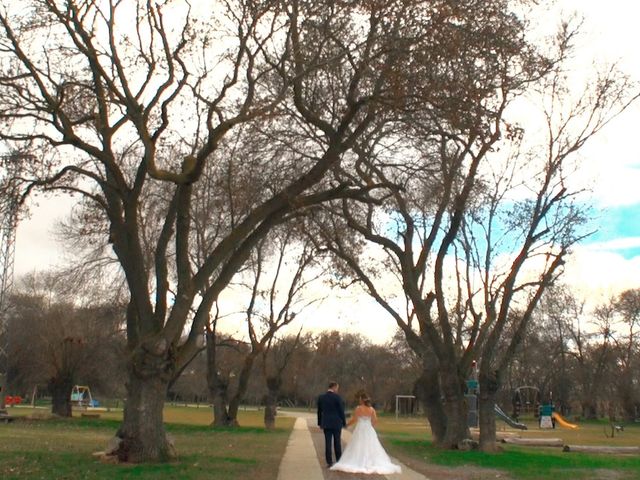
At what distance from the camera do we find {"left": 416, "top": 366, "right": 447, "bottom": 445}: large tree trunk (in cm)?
2847

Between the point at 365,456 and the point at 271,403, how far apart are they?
26956 millimetres

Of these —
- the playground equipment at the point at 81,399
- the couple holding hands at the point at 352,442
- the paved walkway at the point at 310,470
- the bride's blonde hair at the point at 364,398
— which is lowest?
the paved walkway at the point at 310,470

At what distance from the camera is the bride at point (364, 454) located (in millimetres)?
18141

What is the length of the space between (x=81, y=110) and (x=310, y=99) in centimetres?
535

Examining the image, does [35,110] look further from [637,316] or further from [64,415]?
[637,316]

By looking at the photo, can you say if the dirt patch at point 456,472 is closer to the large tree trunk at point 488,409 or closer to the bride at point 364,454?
the bride at point 364,454

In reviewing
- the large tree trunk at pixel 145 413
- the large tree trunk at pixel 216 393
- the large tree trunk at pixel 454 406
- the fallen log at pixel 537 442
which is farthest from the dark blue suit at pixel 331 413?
the large tree trunk at pixel 216 393

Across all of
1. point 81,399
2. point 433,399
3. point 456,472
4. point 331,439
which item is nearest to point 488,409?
point 433,399

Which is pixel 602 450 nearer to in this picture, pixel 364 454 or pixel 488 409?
pixel 488 409

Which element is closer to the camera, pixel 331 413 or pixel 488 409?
pixel 331 413

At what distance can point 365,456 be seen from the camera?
724 inches

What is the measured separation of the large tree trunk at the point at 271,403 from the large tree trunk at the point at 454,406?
1644 centimetres

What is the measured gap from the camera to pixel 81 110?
64.4 ft

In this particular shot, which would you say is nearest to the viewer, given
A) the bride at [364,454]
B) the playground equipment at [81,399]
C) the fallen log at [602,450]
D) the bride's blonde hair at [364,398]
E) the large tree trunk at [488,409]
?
the bride at [364,454]
